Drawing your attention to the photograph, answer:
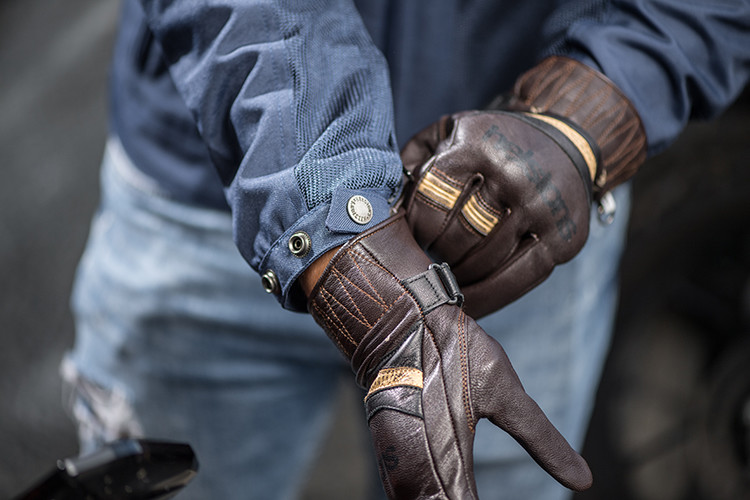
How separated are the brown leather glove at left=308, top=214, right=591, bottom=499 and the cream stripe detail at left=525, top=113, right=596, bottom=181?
25cm

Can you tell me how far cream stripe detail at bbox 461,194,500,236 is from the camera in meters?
0.79

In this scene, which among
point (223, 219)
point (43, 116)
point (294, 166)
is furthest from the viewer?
point (43, 116)

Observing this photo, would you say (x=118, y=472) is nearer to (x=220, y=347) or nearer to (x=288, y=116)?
(x=220, y=347)

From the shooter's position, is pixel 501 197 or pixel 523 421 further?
pixel 501 197

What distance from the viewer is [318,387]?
3.92ft

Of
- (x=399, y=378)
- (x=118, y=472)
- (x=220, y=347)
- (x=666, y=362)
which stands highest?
(x=399, y=378)

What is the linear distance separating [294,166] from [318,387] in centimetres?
57

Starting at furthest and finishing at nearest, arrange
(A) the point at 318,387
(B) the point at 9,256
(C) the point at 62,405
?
(B) the point at 9,256, (C) the point at 62,405, (A) the point at 318,387

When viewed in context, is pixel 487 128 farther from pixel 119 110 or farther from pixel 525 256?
pixel 119 110

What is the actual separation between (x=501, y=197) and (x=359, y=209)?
0.18 meters

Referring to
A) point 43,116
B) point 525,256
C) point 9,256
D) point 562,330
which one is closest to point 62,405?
point 9,256

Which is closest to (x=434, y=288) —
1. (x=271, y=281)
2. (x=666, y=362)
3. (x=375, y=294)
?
(x=375, y=294)

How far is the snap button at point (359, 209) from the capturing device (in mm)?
714

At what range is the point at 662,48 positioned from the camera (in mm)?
897
